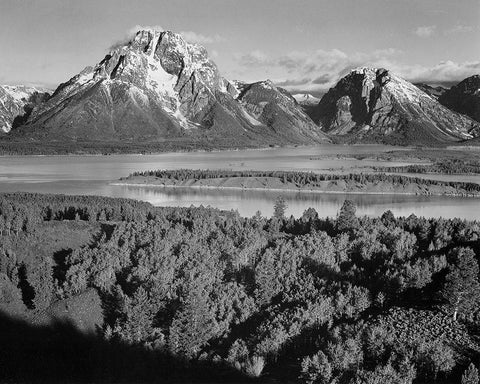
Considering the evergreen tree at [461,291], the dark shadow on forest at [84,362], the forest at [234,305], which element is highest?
the evergreen tree at [461,291]

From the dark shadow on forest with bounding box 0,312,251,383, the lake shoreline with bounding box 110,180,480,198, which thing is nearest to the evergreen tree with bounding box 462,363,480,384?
the dark shadow on forest with bounding box 0,312,251,383

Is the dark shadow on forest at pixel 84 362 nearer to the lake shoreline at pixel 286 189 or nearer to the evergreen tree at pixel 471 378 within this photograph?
the evergreen tree at pixel 471 378

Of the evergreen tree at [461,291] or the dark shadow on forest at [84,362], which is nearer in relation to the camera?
the dark shadow on forest at [84,362]

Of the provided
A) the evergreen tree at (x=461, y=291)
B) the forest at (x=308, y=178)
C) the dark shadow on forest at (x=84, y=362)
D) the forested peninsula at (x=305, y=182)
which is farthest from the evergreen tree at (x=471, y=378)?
the forest at (x=308, y=178)

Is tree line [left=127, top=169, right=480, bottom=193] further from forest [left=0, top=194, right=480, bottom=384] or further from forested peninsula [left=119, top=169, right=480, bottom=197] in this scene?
forest [left=0, top=194, right=480, bottom=384]

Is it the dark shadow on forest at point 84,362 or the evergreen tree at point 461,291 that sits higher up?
the evergreen tree at point 461,291

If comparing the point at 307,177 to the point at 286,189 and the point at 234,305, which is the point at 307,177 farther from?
the point at 234,305

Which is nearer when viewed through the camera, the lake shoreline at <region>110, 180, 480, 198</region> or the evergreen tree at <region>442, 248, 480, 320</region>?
the evergreen tree at <region>442, 248, 480, 320</region>

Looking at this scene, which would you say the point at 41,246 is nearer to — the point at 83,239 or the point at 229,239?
the point at 83,239

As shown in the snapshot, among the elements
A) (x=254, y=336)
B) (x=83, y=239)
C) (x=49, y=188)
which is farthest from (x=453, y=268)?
(x=49, y=188)
